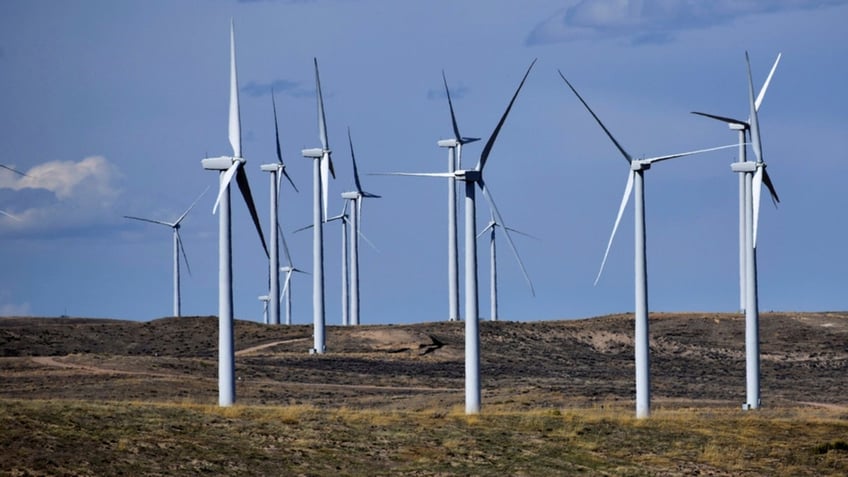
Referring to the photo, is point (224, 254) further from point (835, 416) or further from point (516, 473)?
point (835, 416)

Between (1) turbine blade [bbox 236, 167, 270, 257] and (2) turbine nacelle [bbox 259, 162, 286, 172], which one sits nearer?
(1) turbine blade [bbox 236, 167, 270, 257]

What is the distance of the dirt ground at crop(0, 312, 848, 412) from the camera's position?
88938 mm

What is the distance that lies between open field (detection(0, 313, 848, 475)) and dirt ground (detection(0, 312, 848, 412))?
287 mm

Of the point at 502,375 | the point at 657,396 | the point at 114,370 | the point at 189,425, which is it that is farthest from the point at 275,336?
the point at 189,425

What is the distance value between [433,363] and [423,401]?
106 ft

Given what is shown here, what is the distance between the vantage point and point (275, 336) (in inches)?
5079

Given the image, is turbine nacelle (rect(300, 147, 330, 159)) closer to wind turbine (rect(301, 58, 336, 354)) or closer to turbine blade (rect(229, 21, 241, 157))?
wind turbine (rect(301, 58, 336, 354))

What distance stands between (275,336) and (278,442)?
236 ft

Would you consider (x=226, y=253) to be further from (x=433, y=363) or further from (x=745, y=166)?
(x=433, y=363)

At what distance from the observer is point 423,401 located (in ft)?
281

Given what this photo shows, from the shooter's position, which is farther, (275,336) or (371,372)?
(275,336)

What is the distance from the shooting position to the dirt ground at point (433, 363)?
292 ft

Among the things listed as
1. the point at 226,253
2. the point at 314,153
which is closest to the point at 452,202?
the point at 314,153

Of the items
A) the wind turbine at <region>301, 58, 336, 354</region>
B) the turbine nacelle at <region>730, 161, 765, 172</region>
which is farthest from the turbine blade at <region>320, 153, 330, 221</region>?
the turbine nacelle at <region>730, 161, 765, 172</region>
